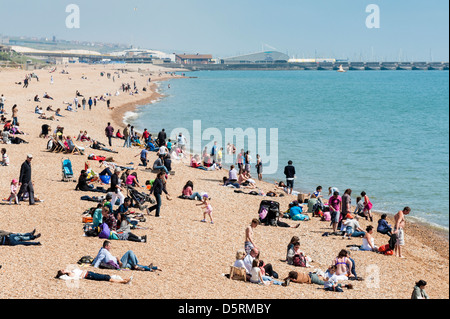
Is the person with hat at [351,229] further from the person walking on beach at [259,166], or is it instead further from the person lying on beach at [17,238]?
the person walking on beach at [259,166]

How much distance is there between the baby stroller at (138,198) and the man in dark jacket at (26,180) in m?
3.04

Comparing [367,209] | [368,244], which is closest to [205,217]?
[368,244]

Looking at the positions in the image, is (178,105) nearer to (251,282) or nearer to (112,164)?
(112,164)

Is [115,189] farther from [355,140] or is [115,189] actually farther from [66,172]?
[355,140]

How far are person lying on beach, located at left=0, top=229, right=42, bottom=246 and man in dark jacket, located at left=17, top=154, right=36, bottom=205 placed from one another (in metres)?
3.04

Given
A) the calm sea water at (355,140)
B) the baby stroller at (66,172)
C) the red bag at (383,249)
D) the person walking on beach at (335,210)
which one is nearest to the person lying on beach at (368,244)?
the red bag at (383,249)

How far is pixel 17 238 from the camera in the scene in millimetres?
13070

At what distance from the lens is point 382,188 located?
93.6 feet

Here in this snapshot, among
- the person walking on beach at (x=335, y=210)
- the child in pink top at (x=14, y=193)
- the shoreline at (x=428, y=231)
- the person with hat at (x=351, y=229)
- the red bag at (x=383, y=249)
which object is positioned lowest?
the shoreline at (x=428, y=231)

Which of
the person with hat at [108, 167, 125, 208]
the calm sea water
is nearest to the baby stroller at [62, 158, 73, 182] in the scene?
the person with hat at [108, 167, 125, 208]

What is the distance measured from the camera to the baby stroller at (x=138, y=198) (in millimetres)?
17469

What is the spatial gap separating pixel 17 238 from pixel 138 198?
5227mm

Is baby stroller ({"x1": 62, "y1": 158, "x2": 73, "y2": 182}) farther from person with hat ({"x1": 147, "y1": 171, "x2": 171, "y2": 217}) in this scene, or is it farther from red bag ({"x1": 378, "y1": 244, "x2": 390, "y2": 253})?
red bag ({"x1": 378, "y1": 244, "x2": 390, "y2": 253})
